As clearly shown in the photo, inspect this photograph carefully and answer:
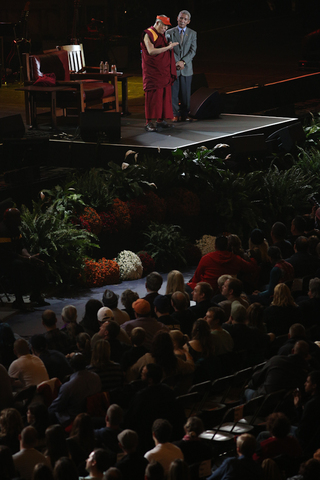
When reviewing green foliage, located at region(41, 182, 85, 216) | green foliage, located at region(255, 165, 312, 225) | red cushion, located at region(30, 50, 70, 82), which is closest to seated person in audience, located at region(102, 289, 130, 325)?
green foliage, located at region(41, 182, 85, 216)

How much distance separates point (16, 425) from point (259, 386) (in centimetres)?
195

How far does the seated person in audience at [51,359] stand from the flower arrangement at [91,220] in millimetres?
3686

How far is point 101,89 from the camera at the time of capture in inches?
525

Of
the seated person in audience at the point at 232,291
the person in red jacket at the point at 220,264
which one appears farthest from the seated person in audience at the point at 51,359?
the person in red jacket at the point at 220,264

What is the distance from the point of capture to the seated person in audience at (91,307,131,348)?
19.6 ft

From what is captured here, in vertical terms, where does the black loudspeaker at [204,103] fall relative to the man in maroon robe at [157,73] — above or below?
below

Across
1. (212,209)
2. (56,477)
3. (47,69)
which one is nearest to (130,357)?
(56,477)

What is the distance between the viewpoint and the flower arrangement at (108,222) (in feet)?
31.8

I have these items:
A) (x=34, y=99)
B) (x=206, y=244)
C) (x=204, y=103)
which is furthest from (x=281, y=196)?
(x=34, y=99)

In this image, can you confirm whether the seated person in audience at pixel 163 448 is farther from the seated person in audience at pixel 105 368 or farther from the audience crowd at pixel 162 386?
the seated person in audience at pixel 105 368

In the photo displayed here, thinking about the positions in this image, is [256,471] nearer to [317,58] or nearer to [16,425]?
[16,425]

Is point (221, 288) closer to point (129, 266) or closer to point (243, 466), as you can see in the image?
point (129, 266)

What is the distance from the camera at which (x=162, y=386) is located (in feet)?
17.0

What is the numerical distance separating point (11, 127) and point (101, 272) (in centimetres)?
318
